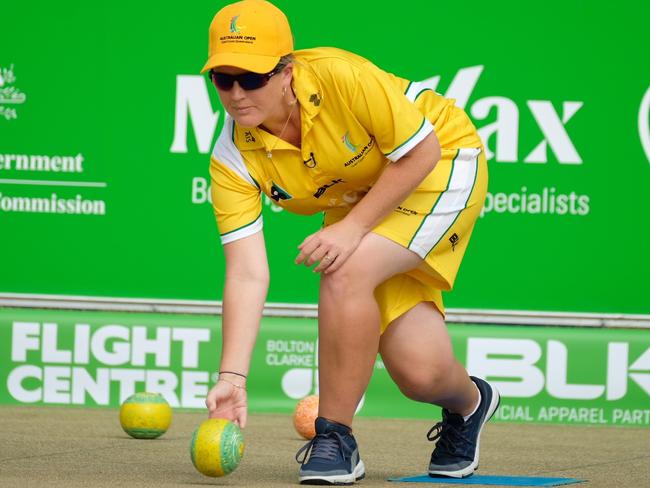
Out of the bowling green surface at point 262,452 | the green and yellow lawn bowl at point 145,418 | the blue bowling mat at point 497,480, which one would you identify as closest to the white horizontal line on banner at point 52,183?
the bowling green surface at point 262,452

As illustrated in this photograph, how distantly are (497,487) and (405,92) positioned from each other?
1237mm

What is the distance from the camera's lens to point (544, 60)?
21.6ft

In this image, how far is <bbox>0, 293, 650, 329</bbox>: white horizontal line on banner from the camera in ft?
21.4

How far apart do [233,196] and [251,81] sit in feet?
1.48

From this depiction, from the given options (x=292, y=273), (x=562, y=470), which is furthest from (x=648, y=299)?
(x=562, y=470)

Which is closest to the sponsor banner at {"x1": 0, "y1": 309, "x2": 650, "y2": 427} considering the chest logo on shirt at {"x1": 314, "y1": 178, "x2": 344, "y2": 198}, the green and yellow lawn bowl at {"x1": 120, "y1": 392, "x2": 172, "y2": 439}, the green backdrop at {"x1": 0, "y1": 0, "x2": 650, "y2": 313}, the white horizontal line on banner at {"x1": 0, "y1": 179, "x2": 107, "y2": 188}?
the green backdrop at {"x1": 0, "y1": 0, "x2": 650, "y2": 313}

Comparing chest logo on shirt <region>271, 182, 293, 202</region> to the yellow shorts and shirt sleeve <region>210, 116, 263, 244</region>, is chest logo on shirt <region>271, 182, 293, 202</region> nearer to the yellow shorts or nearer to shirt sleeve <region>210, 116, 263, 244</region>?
shirt sleeve <region>210, 116, 263, 244</region>

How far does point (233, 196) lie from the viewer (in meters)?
3.94

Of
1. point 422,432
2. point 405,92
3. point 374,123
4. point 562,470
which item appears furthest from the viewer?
point 422,432

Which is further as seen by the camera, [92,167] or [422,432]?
[92,167]

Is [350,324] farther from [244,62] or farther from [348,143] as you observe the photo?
[244,62]

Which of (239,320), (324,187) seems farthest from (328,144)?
(239,320)

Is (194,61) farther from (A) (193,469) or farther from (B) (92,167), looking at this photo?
(A) (193,469)

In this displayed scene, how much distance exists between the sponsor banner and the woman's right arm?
2699mm
